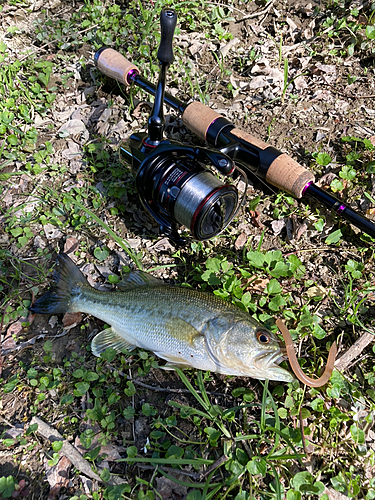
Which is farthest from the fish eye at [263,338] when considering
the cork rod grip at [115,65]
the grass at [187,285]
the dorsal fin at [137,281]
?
the cork rod grip at [115,65]

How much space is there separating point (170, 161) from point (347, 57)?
9.93 ft

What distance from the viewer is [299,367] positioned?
2.68 metres

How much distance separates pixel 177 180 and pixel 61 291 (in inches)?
57.0

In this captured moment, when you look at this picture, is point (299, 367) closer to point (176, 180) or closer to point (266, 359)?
point (266, 359)

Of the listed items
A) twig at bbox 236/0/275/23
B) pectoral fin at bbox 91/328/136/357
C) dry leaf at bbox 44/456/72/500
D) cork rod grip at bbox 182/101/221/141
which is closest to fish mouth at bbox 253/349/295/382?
pectoral fin at bbox 91/328/136/357

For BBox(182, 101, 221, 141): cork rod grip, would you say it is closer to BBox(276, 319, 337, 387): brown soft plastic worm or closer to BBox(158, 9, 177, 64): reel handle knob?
BBox(158, 9, 177, 64): reel handle knob

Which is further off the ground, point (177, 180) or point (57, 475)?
point (177, 180)

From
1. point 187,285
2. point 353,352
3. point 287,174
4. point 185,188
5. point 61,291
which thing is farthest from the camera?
point 287,174

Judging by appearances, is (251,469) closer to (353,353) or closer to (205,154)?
(353,353)

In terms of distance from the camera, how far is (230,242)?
385 cm

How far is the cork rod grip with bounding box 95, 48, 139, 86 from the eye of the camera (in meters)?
4.36

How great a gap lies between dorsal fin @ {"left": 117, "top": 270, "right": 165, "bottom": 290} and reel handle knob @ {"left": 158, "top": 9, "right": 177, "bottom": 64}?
1944mm

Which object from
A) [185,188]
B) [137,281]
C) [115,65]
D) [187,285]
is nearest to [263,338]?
[187,285]

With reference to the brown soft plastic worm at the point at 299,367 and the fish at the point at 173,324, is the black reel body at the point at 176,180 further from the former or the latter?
the brown soft plastic worm at the point at 299,367
